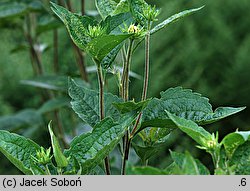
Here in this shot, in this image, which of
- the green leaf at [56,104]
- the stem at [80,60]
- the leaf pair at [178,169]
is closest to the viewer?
the leaf pair at [178,169]

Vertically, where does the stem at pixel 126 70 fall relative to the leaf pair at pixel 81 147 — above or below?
above

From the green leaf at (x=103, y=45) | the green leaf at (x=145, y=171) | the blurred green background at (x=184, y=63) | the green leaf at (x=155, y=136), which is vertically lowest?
the blurred green background at (x=184, y=63)

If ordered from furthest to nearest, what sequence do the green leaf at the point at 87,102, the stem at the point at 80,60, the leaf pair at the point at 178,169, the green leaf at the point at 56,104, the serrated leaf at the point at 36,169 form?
1. the green leaf at the point at 56,104
2. the stem at the point at 80,60
3. the green leaf at the point at 87,102
4. the serrated leaf at the point at 36,169
5. the leaf pair at the point at 178,169

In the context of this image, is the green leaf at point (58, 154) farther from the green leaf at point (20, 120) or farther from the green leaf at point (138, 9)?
the green leaf at point (20, 120)

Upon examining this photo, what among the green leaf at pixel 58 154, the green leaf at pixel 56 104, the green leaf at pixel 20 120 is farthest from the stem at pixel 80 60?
the green leaf at pixel 58 154

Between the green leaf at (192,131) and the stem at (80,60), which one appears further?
the stem at (80,60)

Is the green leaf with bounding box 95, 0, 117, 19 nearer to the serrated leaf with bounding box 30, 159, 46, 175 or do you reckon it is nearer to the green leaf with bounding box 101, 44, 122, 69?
the green leaf with bounding box 101, 44, 122, 69
